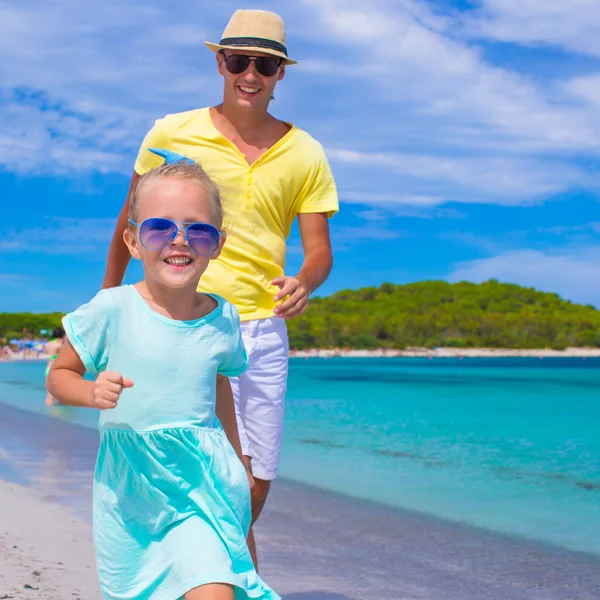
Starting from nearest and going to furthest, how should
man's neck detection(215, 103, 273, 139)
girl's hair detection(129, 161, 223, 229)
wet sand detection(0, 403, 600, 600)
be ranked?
girl's hair detection(129, 161, 223, 229) < man's neck detection(215, 103, 273, 139) < wet sand detection(0, 403, 600, 600)

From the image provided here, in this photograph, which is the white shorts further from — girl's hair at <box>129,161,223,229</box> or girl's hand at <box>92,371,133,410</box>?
girl's hand at <box>92,371,133,410</box>

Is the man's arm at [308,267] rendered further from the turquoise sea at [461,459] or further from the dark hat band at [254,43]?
the turquoise sea at [461,459]

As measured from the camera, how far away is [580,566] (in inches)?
235

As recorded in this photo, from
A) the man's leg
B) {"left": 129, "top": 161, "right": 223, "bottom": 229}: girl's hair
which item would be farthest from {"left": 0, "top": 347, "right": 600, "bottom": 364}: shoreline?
{"left": 129, "top": 161, "right": 223, "bottom": 229}: girl's hair

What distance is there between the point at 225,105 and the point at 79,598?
7.59 feet

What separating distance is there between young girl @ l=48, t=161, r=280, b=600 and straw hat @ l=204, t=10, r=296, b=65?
889 millimetres

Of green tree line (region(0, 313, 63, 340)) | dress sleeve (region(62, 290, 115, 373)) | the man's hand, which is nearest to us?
dress sleeve (region(62, 290, 115, 373))

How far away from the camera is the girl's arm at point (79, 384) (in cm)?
202

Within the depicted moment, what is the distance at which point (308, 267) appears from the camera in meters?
3.15

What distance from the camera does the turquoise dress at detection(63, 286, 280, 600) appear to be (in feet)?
7.25

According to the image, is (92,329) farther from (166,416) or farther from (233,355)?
(233,355)

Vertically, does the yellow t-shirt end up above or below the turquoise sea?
above

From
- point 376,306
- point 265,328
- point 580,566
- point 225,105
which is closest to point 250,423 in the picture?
point 265,328

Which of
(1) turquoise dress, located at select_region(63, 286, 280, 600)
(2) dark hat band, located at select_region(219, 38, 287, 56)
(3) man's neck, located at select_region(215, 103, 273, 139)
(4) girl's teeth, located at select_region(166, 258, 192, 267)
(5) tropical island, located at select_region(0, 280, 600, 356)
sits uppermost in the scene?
(5) tropical island, located at select_region(0, 280, 600, 356)
